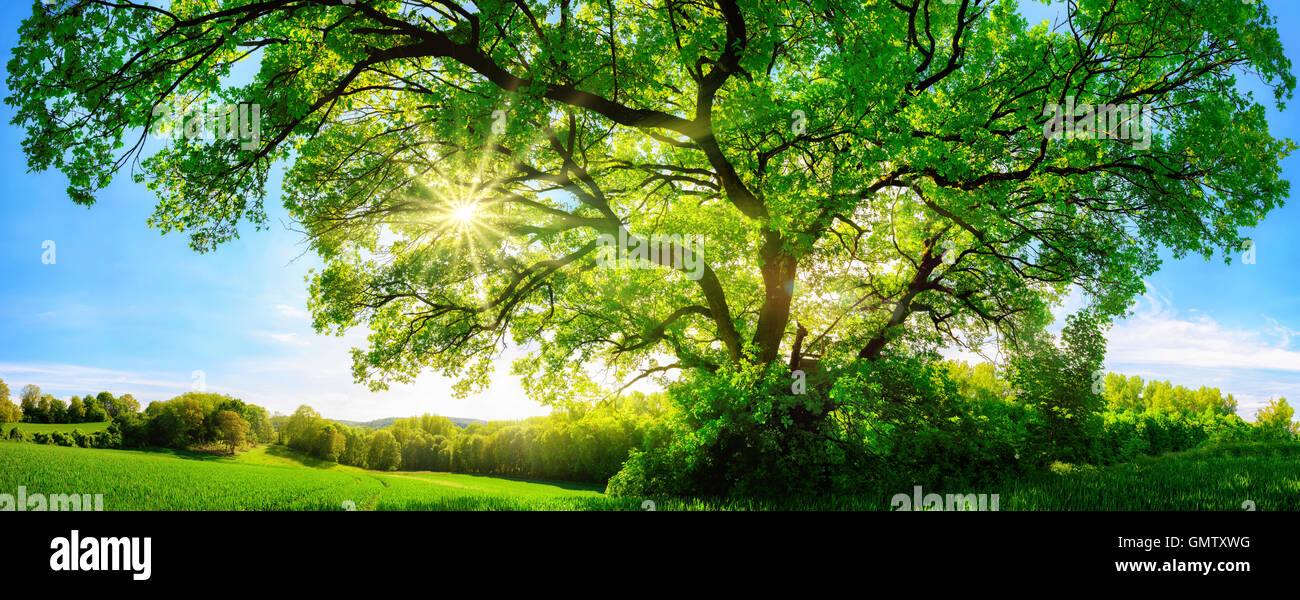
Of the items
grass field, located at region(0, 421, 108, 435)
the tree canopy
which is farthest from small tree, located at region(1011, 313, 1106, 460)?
grass field, located at region(0, 421, 108, 435)

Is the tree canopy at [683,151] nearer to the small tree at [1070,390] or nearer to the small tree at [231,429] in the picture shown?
the small tree at [1070,390]

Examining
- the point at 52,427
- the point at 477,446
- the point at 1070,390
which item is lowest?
the point at 477,446

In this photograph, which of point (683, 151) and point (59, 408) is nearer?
point (683, 151)

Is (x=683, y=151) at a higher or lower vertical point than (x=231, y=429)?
higher

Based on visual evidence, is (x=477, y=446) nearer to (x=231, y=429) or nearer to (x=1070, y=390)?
(x=231, y=429)

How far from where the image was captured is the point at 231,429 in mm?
61906

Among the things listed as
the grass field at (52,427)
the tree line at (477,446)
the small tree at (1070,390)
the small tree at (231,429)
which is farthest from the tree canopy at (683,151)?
the small tree at (231,429)

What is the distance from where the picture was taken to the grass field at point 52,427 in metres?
45.9

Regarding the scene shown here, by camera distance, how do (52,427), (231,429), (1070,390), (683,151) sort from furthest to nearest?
(231,429) → (52,427) → (1070,390) → (683,151)

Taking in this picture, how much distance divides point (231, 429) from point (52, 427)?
13.6m

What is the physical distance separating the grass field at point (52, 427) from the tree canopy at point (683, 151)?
52.8 metres

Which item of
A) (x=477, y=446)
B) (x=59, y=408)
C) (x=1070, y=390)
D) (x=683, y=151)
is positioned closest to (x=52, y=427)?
(x=59, y=408)
